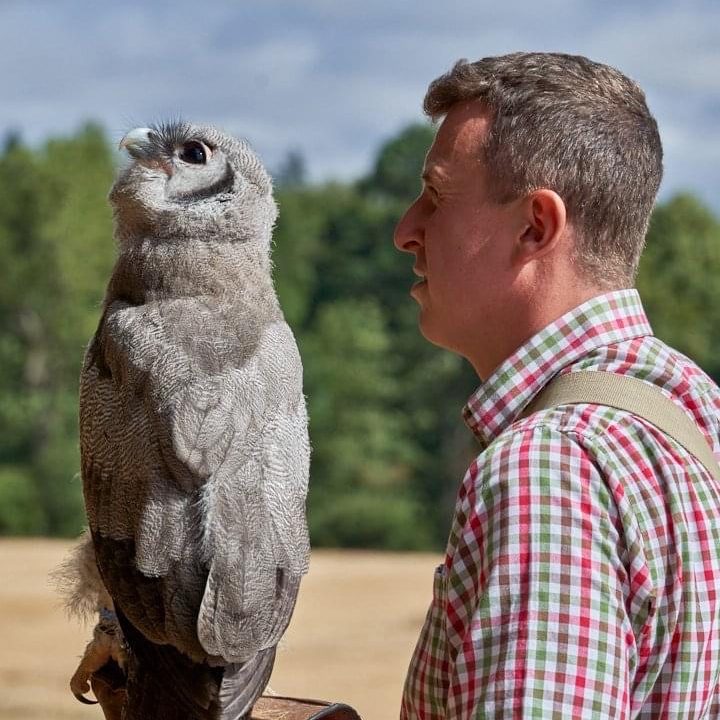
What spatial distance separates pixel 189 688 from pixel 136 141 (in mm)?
1682

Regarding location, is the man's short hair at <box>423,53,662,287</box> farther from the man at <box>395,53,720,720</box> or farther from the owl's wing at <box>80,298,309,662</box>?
the owl's wing at <box>80,298,309,662</box>

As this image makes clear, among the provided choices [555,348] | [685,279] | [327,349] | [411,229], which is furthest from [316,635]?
[555,348]

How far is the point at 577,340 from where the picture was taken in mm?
1812

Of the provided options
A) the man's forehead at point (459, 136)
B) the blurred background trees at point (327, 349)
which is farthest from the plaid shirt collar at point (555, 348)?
the blurred background trees at point (327, 349)

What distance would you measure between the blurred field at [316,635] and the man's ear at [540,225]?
26.6 ft

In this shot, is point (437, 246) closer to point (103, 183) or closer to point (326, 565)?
point (326, 565)

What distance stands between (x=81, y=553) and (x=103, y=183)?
20.0 meters

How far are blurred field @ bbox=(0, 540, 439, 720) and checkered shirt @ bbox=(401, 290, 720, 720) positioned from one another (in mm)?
8219

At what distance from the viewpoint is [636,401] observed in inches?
65.6

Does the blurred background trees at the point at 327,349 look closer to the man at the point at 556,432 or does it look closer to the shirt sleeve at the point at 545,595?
the man at the point at 556,432

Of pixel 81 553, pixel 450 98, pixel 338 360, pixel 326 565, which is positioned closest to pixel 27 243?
pixel 338 360

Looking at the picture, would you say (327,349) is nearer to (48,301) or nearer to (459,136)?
(48,301)

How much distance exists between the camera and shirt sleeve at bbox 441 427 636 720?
1.50m

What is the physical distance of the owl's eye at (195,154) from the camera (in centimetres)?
354
